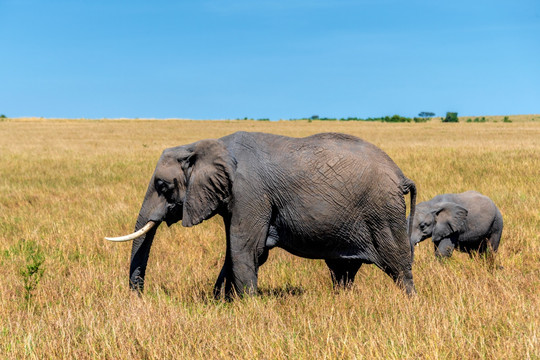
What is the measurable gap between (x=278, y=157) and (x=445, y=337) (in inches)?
77.7

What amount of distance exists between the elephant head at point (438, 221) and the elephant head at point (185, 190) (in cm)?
314

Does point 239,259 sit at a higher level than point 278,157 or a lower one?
lower

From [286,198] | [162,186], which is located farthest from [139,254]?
[286,198]

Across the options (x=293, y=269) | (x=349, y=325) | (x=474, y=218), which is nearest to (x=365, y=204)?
(x=349, y=325)

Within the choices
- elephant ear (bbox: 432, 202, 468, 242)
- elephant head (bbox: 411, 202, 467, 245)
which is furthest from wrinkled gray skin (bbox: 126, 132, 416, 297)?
elephant ear (bbox: 432, 202, 468, 242)

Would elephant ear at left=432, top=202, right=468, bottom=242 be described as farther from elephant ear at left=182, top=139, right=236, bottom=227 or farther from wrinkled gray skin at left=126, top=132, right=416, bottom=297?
elephant ear at left=182, top=139, right=236, bottom=227

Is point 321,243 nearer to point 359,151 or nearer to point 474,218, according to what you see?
point 359,151

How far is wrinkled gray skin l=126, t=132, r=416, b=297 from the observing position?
4.37 m

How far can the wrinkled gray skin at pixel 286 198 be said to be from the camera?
4.37m

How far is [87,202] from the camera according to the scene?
35.3 feet

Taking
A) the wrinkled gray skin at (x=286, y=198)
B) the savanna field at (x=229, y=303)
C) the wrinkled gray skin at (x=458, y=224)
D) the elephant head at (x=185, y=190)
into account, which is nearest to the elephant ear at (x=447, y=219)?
the wrinkled gray skin at (x=458, y=224)

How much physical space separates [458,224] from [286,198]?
10.5 ft

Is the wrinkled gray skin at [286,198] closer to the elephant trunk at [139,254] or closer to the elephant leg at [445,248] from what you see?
the elephant trunk at [139,254]

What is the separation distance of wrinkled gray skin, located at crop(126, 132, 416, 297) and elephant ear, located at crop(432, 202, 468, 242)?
6.79ft
